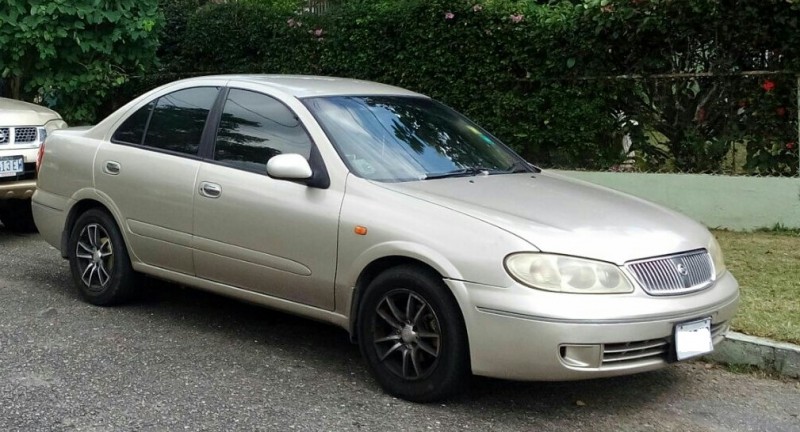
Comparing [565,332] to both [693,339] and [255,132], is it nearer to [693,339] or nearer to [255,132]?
[693,339]

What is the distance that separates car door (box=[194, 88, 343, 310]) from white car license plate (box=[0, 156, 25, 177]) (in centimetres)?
360

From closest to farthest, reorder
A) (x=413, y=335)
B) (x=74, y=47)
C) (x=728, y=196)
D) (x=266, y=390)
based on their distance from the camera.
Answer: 1. (x=413, y=335)
2. (x=266, y=390)
3. (x=728, y=196)
4. (x=74, y=47)

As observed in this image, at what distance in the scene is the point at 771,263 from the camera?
7.02 meters

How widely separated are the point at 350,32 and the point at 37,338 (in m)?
6.36

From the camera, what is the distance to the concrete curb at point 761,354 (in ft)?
16.3

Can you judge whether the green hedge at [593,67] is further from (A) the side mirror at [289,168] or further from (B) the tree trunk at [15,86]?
(A) the side mirror at [289,168]

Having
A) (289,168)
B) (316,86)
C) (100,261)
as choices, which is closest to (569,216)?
(289,168)

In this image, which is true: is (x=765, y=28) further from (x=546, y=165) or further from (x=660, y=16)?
(x=546, y=165)

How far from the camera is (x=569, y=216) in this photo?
14.4 feet

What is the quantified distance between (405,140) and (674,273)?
172 cm

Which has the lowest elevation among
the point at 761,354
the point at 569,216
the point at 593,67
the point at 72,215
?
the point at 761,354

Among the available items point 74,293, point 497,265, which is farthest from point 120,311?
point 497,265

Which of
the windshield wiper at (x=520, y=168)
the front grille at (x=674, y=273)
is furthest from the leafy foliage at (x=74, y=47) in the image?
the front grille at (x=674, y=273)

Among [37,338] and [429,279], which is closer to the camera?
[429,279]
